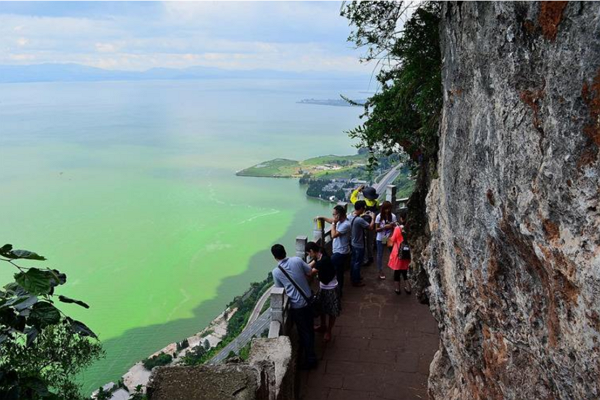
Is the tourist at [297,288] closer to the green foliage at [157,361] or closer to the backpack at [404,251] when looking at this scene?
the backpack at [404,251]

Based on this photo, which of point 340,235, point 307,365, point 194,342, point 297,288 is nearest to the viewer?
point 297,288

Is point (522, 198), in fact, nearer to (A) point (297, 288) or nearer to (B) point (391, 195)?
(A) point (297, 288)

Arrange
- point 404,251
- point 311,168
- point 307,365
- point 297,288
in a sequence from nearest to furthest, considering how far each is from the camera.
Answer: point 297,288 → point 307,365 → point 404,251 → point 311,168

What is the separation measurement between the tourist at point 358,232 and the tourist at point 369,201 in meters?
0.27

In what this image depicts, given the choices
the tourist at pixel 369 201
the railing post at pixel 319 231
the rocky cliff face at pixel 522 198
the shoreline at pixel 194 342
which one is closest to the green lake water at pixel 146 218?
the shoreline at pixel 194 342

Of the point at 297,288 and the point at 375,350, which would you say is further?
the point at 375,350

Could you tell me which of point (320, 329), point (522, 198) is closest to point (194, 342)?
point (320, 329)

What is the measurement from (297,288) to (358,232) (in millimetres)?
1688

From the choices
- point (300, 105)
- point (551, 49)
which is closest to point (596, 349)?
point (551, 49)

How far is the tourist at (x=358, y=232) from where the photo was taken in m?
6.35

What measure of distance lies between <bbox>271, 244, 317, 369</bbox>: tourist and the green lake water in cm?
2595

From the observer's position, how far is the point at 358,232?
21.3 ft

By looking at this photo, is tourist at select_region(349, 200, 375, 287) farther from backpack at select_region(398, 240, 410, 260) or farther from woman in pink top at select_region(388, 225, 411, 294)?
backpack at select_region(398, 240, 410, 260)

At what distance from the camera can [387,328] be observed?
20.4ft
